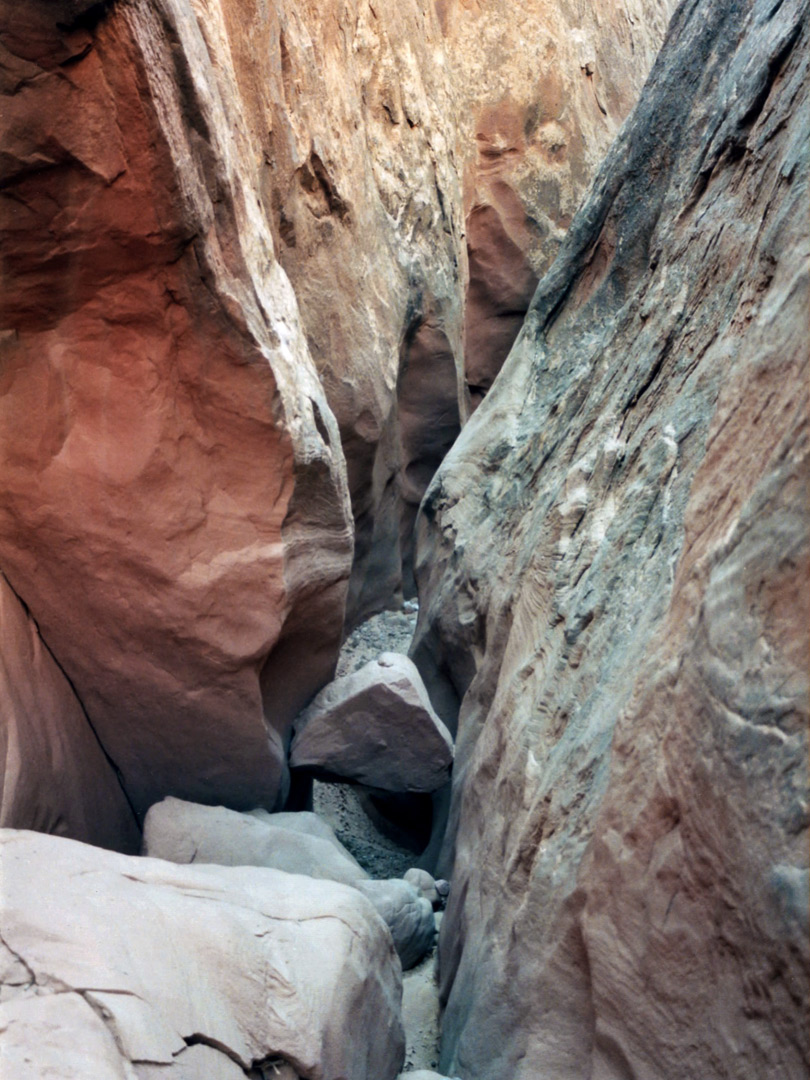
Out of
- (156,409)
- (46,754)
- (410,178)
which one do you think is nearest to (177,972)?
(46,754)

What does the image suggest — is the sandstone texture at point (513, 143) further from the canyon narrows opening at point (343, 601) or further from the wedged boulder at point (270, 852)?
the wedged boulder at point (270, 852)

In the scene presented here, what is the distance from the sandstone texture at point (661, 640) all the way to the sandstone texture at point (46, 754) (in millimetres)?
1077

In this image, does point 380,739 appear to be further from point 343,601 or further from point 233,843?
point 233,843

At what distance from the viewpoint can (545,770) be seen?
2.01 metres

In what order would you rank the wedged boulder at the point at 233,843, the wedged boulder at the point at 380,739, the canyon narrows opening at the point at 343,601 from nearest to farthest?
the canyon narrows opening at the point at 343,601, the wedged boulder at the point at 233,843, the wedged boulder at the point at 380,739

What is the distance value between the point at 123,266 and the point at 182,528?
733 millimetres

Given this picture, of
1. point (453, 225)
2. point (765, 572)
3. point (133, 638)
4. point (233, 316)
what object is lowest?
point (133, 638)

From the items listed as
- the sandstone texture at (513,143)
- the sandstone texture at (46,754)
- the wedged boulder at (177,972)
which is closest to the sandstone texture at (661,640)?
the wedged boulder at (177,972)

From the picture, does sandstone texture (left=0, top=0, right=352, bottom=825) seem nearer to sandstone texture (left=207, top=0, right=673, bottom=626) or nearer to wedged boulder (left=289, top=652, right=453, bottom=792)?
wedged boulder (left=289, top=652, right=453, bottom=792)

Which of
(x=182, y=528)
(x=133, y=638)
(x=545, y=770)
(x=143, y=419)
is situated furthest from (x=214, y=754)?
(x=545, y=770)

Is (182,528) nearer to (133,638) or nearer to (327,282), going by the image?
(133,638)

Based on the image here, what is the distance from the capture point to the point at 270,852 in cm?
262

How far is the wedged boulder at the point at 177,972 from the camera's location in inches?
55.1

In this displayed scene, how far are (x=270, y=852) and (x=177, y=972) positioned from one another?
102 centimetres
